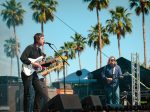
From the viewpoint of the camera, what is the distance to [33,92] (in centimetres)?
434

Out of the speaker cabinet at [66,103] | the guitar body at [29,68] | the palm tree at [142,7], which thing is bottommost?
the speaker cabinet at [66,103]

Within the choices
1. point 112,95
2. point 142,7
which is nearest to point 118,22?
point 142,7

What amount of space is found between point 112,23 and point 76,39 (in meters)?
14.6

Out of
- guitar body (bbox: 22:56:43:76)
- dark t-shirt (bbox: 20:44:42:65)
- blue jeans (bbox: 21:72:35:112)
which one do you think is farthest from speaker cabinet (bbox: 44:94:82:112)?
dark t-shirt (bbox: 20:44:42:65)

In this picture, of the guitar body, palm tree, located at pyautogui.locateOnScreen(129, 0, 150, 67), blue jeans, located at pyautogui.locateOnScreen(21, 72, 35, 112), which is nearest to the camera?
blue jeans, located at pyautogui.locateOnScreen(21, 72, 35, 112)

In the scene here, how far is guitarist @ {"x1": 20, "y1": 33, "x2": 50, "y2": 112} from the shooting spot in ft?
13.7

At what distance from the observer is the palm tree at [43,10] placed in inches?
1607

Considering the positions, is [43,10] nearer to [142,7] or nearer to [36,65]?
[142,7]

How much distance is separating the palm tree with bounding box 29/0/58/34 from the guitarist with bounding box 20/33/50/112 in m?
36.7

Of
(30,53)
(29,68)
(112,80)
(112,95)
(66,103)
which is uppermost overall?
(30,53)

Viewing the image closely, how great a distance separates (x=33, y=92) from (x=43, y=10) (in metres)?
37.5

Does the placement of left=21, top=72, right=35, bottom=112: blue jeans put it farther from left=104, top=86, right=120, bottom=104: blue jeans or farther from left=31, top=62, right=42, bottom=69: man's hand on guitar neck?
left=104, top=86, right=120, bottom=104: blue jeans

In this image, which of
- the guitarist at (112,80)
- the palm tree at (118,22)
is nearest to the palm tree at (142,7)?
the palm tree at (118,22)

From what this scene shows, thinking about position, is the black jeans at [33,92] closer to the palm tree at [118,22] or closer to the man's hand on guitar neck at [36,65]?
the man's hand on guitar neck at [36,65]
